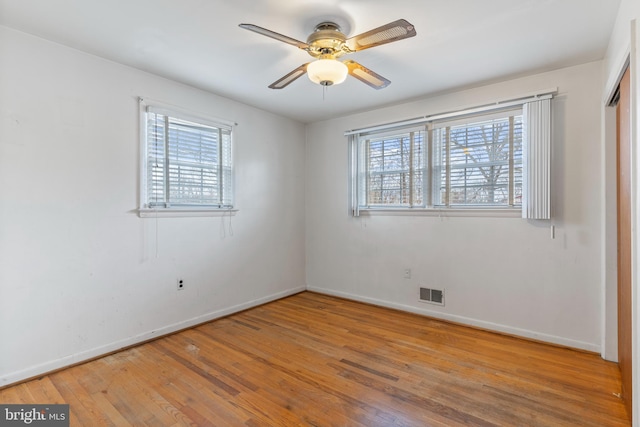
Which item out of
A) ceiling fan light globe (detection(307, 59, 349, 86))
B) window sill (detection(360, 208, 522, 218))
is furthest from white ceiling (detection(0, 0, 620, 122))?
window sill (detection(360, 208, 522, 218))

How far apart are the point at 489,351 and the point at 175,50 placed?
142 inches

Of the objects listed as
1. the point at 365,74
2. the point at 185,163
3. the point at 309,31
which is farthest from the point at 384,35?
the point at 185,163

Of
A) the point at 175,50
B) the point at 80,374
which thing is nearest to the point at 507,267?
the point at 175,50

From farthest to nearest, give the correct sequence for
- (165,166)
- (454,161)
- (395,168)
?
(395,168), (454,161), (165,166)

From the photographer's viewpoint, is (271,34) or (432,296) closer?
(271,34)

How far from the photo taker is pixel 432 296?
357 centimetres

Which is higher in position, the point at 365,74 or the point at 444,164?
the point at 365,74

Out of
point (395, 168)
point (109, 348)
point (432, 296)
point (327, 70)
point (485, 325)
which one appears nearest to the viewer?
point (327, 70)

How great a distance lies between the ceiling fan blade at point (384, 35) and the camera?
1728 millimetres

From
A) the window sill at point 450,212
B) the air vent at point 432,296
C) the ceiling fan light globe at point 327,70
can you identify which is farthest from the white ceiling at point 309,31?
the air vent at point 432,296
